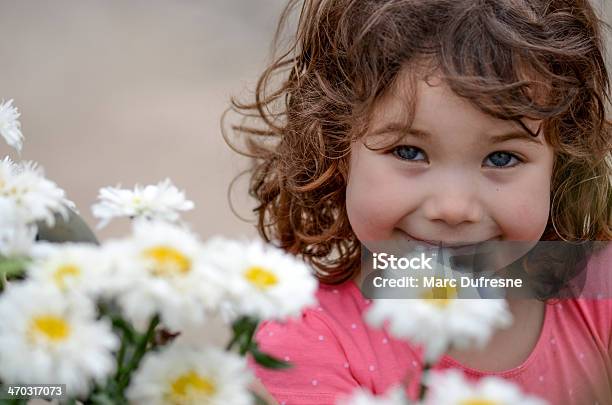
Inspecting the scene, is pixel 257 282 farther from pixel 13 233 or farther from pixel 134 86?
pixel 134 86

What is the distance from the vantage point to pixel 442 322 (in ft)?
1.67

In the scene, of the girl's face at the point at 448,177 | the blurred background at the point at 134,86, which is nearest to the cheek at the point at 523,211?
the girl's face at the point at 448,177

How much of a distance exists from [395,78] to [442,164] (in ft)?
0.49

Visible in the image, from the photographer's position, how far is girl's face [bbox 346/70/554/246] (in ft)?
4.25

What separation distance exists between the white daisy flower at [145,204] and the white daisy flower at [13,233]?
83 mm

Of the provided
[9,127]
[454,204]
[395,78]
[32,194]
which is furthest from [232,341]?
[395,78]

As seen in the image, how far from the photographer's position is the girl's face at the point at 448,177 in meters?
1.30

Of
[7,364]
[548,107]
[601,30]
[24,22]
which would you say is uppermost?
[24,22]

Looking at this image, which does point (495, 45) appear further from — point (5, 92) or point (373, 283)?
point (5, 92)

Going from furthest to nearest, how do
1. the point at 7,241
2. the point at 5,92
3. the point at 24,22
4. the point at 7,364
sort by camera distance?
the point at 24,22 < the point at 5,92 < the point at 7,241 < the point at 7,364

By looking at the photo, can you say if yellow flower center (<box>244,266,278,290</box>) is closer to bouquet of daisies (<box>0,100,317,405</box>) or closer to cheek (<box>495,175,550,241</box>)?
bouquet of daisies (<box>0,100,317,405</box>)

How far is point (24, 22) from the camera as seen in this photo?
4.31m

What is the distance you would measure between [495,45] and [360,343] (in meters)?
0.47

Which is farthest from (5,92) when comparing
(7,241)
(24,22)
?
(7,241)
